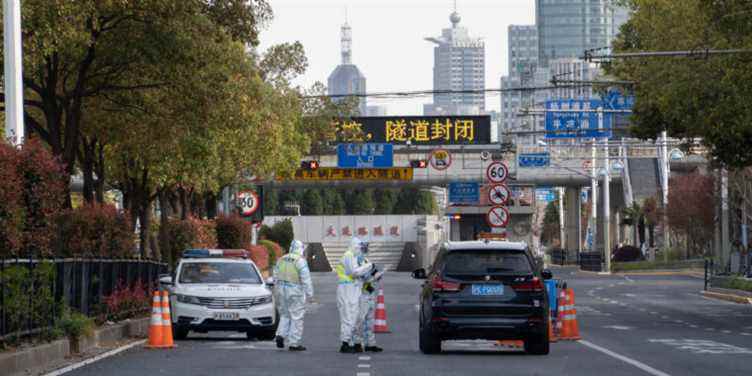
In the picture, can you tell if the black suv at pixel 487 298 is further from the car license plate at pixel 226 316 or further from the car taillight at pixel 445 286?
the car license plate at pixel 226 316

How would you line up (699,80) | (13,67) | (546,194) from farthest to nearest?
(546,194), (699,80), (13,67)

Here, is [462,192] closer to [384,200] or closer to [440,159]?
[440,159]

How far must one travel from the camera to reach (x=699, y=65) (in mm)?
31406

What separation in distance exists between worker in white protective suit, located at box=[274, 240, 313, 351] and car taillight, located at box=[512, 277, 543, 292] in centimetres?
318

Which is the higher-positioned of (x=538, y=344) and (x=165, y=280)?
(x=165, y=280)

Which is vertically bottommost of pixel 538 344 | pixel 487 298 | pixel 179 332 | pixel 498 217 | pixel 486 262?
pixel 179 332

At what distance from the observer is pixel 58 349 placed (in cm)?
2006

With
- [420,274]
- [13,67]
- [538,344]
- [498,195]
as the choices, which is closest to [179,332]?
[420,274]

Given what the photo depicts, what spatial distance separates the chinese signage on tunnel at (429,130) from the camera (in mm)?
68562

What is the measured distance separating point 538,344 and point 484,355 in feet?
2.82

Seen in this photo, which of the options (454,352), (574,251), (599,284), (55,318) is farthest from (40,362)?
(574,251)

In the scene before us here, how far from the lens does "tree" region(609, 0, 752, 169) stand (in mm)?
29734

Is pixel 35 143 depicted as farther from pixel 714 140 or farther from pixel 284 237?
pixel 284 237

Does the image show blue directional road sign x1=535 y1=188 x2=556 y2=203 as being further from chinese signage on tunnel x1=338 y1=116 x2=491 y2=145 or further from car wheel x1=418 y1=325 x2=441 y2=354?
car wheel x1=418 y1=325 x2=441 y2=354
